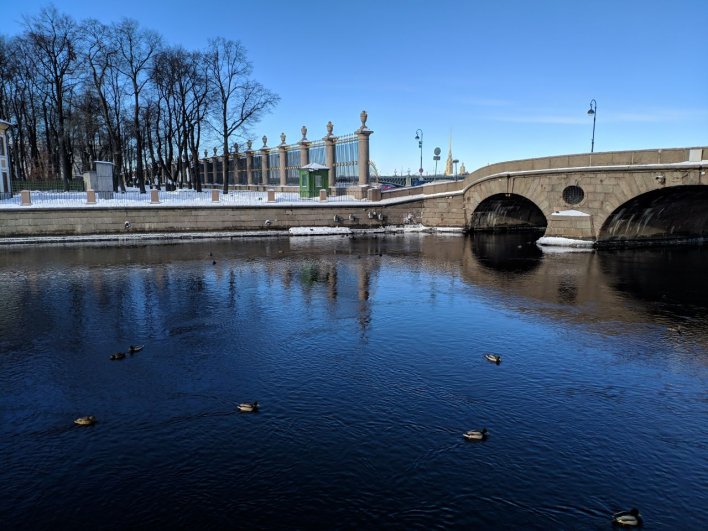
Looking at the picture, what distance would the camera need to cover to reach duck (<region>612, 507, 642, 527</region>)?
6.55m

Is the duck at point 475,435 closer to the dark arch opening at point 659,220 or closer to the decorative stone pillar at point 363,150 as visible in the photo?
the dark arch opening at point 659,220

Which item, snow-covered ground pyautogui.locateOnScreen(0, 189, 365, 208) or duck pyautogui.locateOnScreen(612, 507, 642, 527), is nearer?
duck pyautogui.locateOnScreen(612, 507, 642, 527)

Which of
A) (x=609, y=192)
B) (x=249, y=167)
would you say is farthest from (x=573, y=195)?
(x=249, y=167)

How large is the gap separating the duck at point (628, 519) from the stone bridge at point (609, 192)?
2513 cm

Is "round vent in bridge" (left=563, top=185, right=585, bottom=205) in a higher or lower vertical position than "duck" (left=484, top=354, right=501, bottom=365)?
higher

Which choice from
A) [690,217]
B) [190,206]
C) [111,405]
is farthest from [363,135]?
[111,405]

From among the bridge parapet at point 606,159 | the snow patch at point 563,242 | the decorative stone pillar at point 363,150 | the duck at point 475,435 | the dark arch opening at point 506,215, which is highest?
the decorative stone pillar at point 363,150

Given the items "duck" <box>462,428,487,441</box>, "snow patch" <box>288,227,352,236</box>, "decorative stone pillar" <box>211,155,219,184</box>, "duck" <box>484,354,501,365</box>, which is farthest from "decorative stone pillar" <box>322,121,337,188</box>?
"duck" <box>462,428,487,441</box>

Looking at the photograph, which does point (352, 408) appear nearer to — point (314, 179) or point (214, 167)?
point (314, 179)

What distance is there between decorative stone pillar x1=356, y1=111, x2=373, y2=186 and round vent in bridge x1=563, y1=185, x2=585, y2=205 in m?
18.5

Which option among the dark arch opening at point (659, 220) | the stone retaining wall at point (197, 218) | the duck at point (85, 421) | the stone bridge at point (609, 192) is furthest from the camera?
the stone retaining wall at point (197, 218)

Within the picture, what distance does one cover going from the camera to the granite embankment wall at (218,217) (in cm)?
3766

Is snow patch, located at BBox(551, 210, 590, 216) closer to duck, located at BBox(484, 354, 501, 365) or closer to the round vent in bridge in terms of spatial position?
the round vent in bridge

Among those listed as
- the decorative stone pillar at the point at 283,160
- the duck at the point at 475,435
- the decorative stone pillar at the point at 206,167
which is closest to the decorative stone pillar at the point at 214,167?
the decorative stone pillar at the point at 206,167
